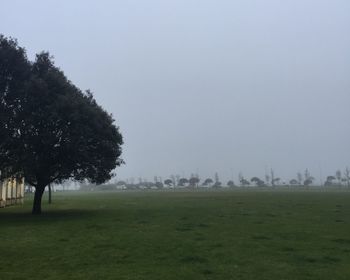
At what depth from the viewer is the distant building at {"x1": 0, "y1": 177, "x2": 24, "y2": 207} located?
58.7 meters

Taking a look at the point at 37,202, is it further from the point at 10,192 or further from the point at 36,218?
the point at 10,192

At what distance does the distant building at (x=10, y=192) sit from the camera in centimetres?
5873

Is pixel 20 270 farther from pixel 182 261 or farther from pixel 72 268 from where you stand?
pixel 182 261

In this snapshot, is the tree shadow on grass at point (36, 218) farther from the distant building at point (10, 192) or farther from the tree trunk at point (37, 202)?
the distant building at point (10, 192)

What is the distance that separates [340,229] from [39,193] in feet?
89.3

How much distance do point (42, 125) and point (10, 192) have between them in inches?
1051

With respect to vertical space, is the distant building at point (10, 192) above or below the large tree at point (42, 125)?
below

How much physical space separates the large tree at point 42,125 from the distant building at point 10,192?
13368 mm

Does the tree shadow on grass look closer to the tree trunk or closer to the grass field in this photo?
the tree trunk

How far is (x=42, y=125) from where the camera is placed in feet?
138

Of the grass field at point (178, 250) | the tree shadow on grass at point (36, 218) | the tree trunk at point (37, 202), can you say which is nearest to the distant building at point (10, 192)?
the tree trunk at point (37, 202)

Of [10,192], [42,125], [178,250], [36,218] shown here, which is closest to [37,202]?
[36,218]

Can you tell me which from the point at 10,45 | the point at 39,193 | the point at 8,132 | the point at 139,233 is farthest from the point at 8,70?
the point at 139,233

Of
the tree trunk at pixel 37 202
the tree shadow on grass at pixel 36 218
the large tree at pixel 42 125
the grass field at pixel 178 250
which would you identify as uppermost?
the large tree at pixel 42 125
